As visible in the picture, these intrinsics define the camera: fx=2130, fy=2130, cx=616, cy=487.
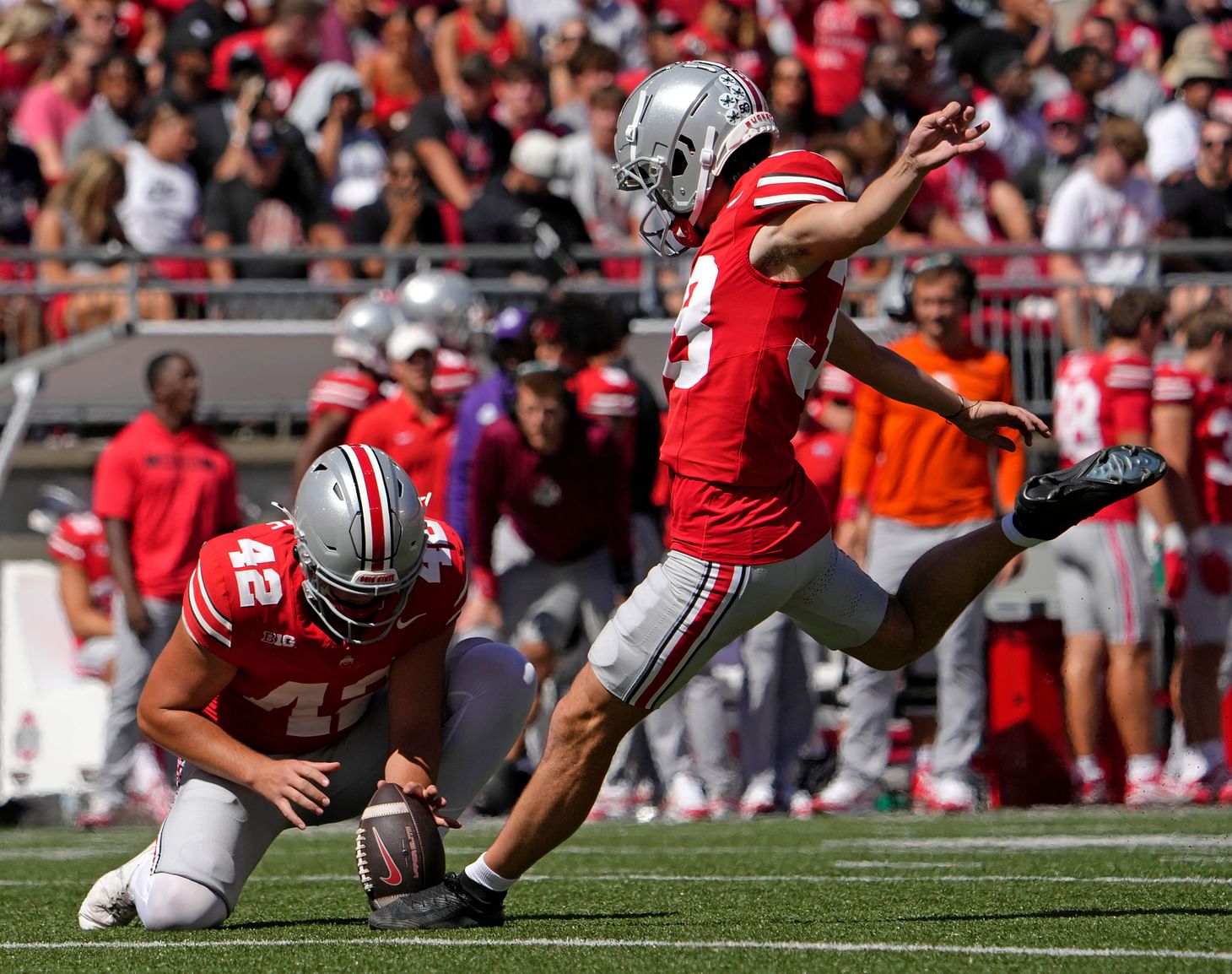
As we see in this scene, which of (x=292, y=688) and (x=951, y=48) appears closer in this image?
(x=292, y=688)

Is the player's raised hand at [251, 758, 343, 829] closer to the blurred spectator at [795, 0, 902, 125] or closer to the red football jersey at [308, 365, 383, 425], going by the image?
the red football jersey at [308, 365, 383, 425]

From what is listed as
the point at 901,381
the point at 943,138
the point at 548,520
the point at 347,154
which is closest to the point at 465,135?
the point at 347,154

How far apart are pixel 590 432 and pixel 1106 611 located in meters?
2.25

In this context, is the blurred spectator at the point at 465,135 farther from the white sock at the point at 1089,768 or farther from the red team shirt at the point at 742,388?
the red team shirt at the point at 742,388

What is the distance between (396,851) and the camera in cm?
479

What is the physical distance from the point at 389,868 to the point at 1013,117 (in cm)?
979

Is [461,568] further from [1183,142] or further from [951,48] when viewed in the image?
[951,48]

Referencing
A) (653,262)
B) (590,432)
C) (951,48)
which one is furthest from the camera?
(951,48)

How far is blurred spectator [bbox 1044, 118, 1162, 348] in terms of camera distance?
1153 cm

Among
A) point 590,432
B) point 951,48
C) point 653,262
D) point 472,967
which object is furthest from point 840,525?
point 951,48

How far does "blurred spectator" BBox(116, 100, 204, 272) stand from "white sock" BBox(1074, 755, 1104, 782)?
624cm

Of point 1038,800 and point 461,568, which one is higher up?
point 461,568

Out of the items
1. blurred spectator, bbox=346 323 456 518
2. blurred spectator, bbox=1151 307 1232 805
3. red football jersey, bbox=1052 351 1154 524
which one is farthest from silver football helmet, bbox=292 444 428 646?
blurred spectator, bbox=1151 307 1232 805

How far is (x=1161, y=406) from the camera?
353 inches
